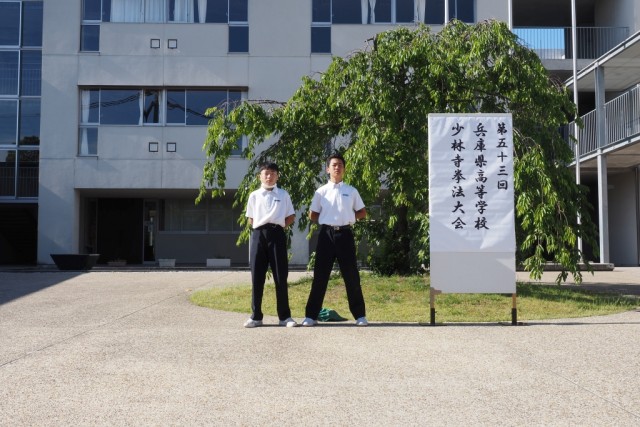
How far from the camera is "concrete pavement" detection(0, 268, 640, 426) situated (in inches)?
143

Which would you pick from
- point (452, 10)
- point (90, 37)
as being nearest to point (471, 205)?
point (452, 10)

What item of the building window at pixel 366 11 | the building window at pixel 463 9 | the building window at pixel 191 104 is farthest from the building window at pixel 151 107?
the building window at pixel 463 9

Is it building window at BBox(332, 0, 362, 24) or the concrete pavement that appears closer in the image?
the concrete pavement

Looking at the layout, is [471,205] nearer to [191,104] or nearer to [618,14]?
[191,104]

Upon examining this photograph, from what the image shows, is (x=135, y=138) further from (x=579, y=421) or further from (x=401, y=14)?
(x=579, y=421)

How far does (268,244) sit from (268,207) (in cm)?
39

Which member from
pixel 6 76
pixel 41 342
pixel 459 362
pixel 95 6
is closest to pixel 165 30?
pixel 95 6

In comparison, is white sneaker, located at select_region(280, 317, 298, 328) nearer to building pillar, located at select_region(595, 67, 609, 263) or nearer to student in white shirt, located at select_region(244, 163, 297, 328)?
student in white shirt, located at select_region(244, 163, 297, 328)

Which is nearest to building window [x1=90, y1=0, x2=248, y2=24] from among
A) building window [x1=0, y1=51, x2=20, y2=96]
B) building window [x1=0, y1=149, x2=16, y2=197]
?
building window [x1=0, y1=51, x2=20, y2=96]

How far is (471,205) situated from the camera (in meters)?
7.25

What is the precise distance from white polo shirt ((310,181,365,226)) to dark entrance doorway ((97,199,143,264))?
21837 mm

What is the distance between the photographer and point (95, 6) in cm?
2448

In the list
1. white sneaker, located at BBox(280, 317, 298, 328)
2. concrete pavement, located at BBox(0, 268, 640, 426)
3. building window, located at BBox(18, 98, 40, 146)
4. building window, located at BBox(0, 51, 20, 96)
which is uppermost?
building window, located at BBox(0, 51, 20, 96)

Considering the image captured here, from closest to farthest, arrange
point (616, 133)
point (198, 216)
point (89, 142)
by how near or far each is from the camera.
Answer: point (616, 133) < point (89, 142) < point (198, 216)
